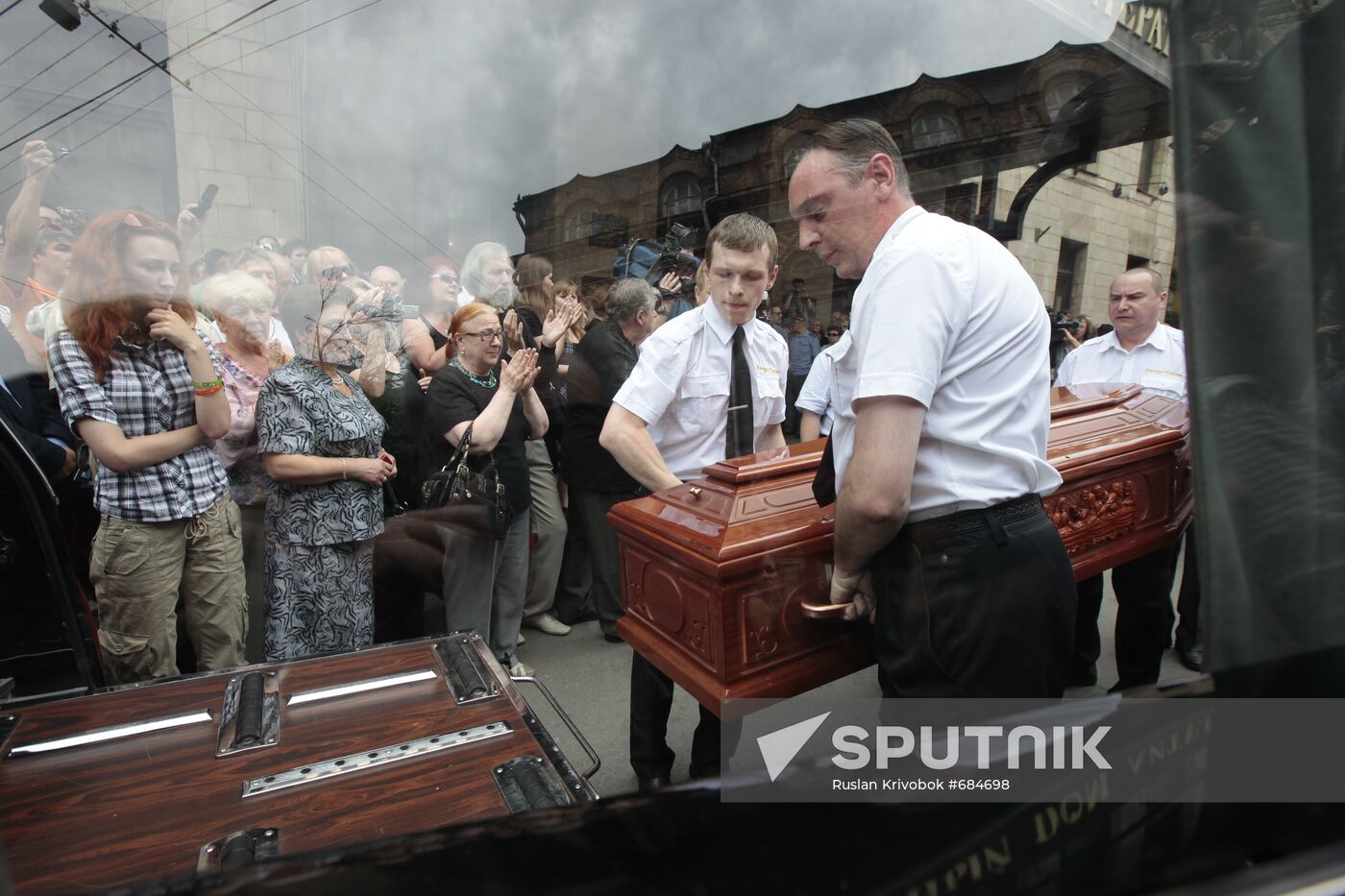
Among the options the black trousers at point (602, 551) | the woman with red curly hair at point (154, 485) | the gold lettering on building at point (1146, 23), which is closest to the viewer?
the gold lettering on building at point (1146, 23)

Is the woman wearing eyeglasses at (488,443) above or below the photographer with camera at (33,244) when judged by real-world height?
below

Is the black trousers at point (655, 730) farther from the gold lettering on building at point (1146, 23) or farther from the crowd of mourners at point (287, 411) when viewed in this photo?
the gold lettering on building at point (1146, 23)

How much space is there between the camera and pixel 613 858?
22.0 inches

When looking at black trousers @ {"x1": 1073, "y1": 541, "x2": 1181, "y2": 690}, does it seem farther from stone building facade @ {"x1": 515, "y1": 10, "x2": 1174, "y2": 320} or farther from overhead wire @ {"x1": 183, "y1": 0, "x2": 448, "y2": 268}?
overhead wire @ {"x1": 183, "y1": 0, "x2": 448, "y2": 268}

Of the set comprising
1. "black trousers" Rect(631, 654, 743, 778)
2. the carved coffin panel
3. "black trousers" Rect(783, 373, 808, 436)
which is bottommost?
"black trousers" Rect(631, 654, 743, 778)

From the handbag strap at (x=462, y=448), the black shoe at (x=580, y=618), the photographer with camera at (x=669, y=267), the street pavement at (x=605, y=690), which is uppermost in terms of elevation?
the photographer with camera at (x=669, y=267)

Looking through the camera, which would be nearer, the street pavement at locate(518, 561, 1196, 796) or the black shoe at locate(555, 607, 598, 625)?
the street pavement at locate(518, 561, 1196, 796)

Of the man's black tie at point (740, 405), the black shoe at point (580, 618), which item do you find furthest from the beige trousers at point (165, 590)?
the black shoe at point (580, 618)

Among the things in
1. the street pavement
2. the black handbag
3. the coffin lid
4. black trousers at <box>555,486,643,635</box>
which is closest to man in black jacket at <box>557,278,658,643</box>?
black trousers at <box>555,486,643,635</box>

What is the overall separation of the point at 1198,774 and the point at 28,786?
1613 mm

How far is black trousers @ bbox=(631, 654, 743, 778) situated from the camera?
2084mm

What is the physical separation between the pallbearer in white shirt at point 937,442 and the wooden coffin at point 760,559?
13cm

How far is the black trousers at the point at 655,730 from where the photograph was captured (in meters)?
2.08

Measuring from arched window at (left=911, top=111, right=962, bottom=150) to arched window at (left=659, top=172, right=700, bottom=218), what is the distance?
0.56 metres
